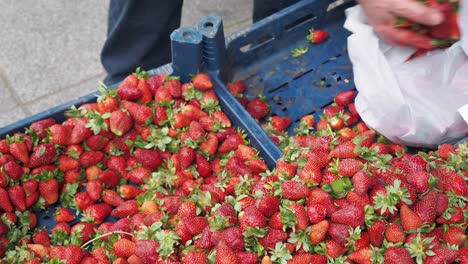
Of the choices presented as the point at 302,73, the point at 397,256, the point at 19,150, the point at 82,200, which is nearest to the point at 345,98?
the point at 302,73

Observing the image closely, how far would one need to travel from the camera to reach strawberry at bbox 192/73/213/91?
170 cm

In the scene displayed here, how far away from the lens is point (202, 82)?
170 cm

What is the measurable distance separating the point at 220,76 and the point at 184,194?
41 cm

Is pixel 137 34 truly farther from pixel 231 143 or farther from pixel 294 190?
pixel 294 190

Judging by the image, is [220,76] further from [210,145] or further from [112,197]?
[112,197]

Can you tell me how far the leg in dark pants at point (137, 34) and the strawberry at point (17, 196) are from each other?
60 centimetres

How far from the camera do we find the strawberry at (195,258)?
122cm

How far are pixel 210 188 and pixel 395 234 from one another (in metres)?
0.51

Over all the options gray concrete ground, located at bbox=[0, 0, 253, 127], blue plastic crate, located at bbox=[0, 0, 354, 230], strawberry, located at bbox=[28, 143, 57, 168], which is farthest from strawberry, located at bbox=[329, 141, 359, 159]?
gray concrete ground, located at bbox=[0, 0, 253, 127]

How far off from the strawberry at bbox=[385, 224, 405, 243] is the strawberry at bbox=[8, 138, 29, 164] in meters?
0.96

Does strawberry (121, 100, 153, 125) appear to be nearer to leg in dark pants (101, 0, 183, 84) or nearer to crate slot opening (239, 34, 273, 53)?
leg in dark pants (101, 0, 183, 84)

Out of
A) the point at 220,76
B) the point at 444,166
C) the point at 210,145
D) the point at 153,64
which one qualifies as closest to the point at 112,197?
the point at 210,145

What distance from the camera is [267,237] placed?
1.26 meters

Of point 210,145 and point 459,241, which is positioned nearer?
point 459,241
